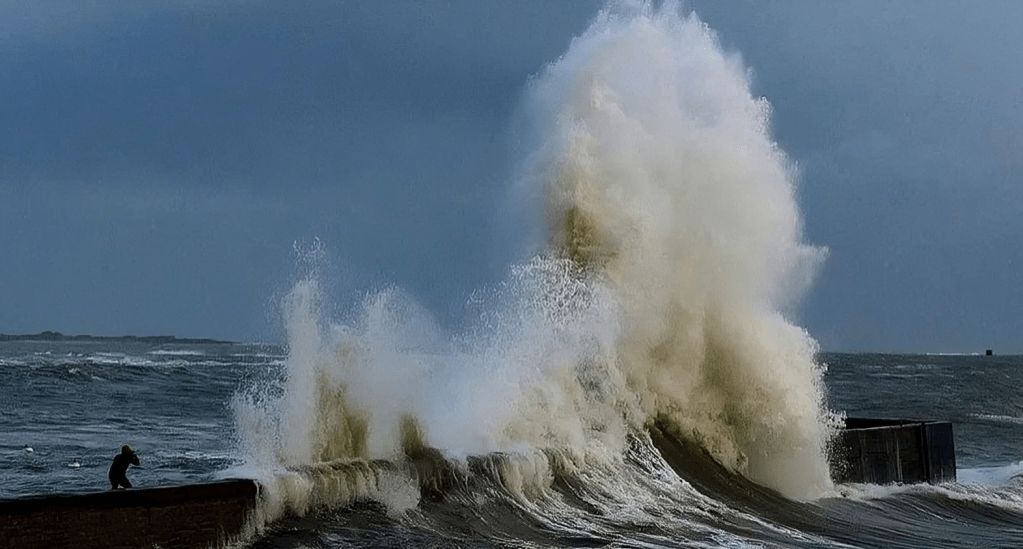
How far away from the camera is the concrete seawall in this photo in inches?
271

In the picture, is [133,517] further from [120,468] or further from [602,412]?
[602,412]

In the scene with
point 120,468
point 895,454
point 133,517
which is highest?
point 895,454

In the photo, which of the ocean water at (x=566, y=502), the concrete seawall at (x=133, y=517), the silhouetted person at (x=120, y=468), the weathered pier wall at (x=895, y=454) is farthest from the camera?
the weathered pier wall at (x=895, y=454)

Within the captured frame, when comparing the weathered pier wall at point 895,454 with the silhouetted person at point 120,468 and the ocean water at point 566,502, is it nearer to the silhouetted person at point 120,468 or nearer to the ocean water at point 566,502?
the ocean water at point 566,502

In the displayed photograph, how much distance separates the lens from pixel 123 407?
89.3 ft

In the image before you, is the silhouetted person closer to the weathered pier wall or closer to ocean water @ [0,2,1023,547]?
ocean water @ [0,2,1023,547]

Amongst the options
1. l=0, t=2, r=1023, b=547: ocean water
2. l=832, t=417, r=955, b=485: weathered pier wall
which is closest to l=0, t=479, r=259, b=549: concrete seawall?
l=0, t=2, r=1023, b=547: ocean water

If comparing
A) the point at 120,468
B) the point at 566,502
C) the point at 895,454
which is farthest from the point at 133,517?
the point at 895,454

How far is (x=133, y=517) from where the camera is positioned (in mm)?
7375

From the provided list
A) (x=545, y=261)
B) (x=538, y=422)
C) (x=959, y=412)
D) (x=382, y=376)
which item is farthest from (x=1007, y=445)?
(x=382, y=376)

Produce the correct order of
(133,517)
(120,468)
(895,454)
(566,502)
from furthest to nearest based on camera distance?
(895,454)
(566,502)
(120,468)
(133,517)

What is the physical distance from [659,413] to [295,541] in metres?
6.96

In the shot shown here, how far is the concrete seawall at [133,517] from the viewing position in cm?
688

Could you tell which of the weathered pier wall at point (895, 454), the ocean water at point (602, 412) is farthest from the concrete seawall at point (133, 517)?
the weathered pier wall at point (895, 454)
